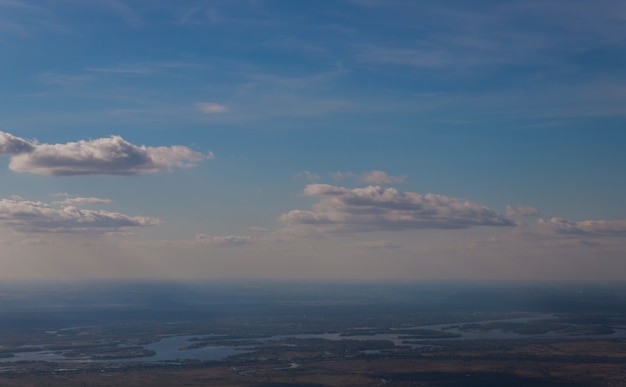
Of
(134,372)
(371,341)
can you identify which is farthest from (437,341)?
(134,372)

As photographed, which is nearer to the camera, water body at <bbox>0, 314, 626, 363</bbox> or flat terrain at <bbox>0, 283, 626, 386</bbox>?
flat terrain at <bbox>0, 283, 626, 386</bbox>

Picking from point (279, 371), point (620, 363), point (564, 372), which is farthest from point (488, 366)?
point (279, 371)

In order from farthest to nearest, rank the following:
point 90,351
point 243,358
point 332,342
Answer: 1. point 332,342
2. point 90,351
3. point 243,358

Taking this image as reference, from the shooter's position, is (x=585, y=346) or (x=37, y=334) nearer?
(x=585, y=346)

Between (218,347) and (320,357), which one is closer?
(320,357)

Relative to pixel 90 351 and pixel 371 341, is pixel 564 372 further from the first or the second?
pixel 90 351

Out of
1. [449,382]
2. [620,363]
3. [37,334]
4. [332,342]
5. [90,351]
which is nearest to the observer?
[449,382]

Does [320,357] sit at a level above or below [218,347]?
below

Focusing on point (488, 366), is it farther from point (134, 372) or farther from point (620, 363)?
point (134, 372)

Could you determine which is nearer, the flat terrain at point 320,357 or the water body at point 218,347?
the flat terrain at point 320,357
